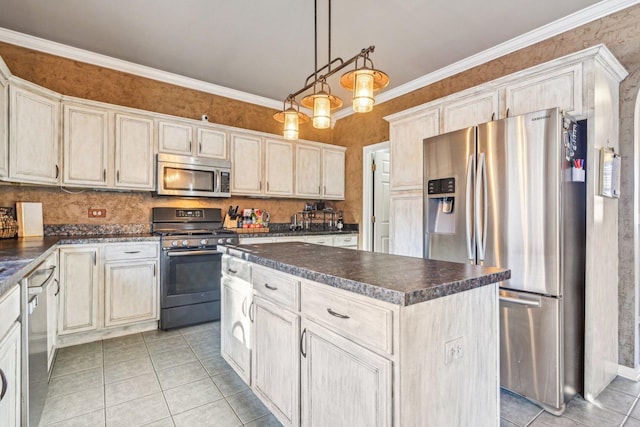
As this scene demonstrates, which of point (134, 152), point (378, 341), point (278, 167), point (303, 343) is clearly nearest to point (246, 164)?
point (278, 167)

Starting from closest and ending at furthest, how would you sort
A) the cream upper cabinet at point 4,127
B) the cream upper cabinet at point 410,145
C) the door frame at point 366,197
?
the cream upper cabinet at point 4,127, the cream upper cabinet at point 410,145, the door frame at point 366,197

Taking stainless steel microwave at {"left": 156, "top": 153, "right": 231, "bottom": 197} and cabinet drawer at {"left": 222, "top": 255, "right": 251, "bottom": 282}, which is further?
stainless steel microwave at {"left": 156, "top": 153, "right": 231, "bottom": 197}

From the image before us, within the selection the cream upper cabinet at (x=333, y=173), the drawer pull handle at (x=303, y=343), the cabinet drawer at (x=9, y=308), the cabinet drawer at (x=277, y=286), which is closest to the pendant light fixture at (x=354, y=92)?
the cabinet drawer at (x=277, y=286)

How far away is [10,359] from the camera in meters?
1.25

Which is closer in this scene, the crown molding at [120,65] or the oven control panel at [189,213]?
the crown molding at [120,65]

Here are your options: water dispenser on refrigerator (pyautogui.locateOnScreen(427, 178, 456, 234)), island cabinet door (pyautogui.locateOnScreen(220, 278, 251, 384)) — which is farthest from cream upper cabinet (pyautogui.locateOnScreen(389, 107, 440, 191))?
island cabinet door (pyautogui.locateOnScreen(220, 278, 251, 384))

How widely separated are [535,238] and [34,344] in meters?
2.86

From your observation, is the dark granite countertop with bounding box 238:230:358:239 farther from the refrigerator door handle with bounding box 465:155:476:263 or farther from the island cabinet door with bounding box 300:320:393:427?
the island cabinet door with bounding box 300:320:393:427

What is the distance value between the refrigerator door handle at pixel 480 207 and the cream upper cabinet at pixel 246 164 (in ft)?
8.92

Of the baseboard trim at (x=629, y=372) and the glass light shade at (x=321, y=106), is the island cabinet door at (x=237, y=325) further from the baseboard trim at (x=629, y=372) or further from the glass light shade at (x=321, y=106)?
the baseboard trim at (x=629, y=372)

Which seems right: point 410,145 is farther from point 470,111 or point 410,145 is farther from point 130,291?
point 130,291

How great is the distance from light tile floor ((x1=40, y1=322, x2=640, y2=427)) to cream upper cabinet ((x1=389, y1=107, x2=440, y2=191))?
196cm

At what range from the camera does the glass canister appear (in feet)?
8.59

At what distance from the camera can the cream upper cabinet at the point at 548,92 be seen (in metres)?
2.12
